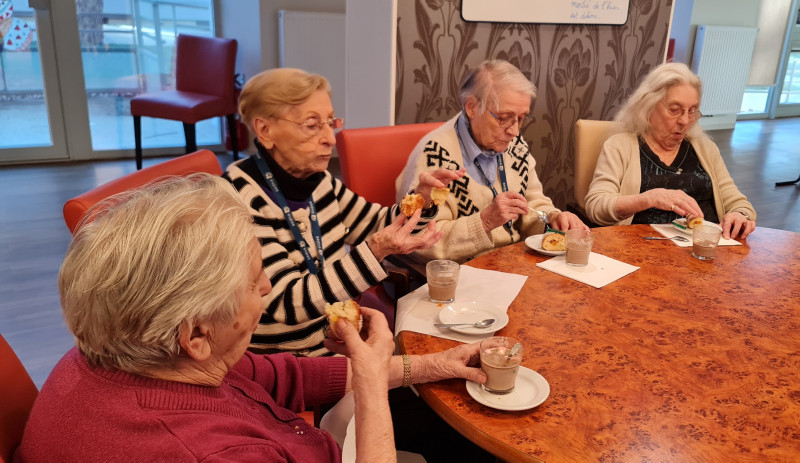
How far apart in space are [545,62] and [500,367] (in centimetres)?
256

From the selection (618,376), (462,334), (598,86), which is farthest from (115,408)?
(598,86)

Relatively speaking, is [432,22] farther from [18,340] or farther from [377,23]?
[18,340]

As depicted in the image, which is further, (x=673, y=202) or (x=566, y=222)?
(x=673, y=202)

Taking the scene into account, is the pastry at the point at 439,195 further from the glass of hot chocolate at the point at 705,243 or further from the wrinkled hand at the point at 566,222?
the glass of hot chocolate at the point at 705,243

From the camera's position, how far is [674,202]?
87.7 inches

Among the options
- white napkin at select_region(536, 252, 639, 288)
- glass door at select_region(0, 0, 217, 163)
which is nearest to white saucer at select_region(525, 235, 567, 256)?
white napkin at select_region(536, 252, 639, 288)

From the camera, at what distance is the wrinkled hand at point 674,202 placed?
86.3 inches

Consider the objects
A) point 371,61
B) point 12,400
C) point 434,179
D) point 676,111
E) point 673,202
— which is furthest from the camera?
point 371,61

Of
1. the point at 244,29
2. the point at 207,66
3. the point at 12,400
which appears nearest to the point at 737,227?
the point at 12,400

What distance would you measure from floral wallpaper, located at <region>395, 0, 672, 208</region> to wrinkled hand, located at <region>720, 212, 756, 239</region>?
1474mm

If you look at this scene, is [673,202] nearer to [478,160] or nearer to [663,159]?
[663,159]

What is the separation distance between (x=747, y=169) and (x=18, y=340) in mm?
6351

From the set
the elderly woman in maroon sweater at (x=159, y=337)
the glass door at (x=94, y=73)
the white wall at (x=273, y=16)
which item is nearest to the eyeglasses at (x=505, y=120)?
the elderly woman in maroon sweater at (x=159, y=337)

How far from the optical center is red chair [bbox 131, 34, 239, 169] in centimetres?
521
